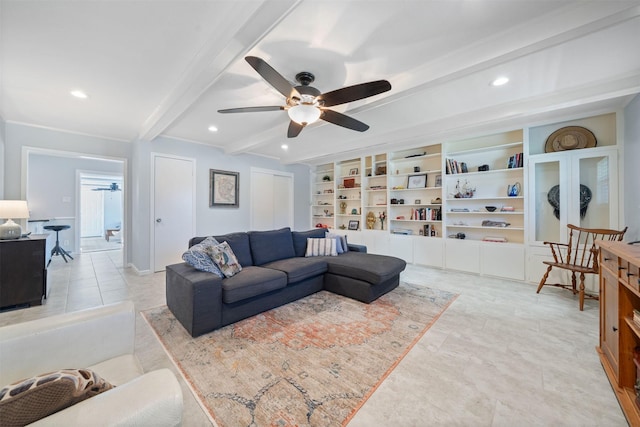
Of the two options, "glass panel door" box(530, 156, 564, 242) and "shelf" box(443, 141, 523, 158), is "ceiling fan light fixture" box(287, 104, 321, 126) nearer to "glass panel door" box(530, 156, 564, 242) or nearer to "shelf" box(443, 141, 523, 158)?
"shelf" box(443, 141, 523, 158)

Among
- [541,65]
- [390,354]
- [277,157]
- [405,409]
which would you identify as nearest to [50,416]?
[405,409]

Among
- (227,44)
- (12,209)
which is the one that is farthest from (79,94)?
(227,44)

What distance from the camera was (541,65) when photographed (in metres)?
2.33

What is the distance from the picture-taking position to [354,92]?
207 cm

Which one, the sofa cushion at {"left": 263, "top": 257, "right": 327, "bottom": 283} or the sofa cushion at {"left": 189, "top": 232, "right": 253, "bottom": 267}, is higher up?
the sofa cushion at {"left": 189, "top": 232, "right": 253, "bottom": 267}

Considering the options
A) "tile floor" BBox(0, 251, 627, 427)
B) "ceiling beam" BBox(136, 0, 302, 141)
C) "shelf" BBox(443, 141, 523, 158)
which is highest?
"ceiling beam" BBox(136, 0, 302, 141)

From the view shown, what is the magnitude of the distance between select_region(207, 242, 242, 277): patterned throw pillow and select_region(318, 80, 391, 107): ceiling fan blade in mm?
1850

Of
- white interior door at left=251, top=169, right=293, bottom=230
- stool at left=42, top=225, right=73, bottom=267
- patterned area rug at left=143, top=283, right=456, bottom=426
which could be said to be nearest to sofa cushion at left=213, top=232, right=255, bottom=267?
patterned area rug at left=143, top=283, right=456, bottom=426

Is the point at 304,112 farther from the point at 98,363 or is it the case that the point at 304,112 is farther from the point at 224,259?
the point at 98,363

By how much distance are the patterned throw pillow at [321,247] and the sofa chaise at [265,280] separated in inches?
4.1

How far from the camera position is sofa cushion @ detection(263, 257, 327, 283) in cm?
292

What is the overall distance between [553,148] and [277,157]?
5.26 meters

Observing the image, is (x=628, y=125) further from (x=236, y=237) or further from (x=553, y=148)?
(x=236, y=237)

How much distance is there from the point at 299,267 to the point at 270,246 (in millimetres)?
634
